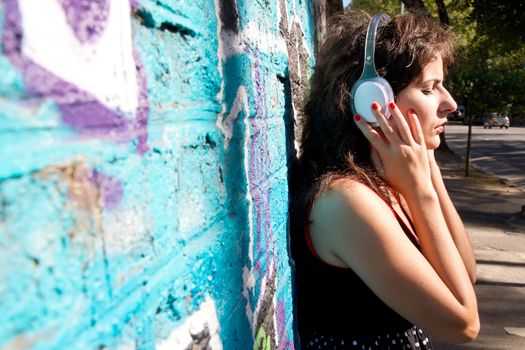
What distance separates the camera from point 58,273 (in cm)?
52

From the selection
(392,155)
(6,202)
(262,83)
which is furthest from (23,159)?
(392,155)

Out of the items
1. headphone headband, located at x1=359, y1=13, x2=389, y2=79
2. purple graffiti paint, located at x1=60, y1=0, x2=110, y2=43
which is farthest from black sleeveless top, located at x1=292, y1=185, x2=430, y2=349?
purple graffiti paint, located at x1=60, y1=0, x2=110, y2=43

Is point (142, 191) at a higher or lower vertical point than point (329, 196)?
higher

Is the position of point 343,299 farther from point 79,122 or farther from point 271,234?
point 79,122

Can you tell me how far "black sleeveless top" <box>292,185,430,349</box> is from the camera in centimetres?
154

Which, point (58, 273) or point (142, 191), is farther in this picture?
point (142, 191)

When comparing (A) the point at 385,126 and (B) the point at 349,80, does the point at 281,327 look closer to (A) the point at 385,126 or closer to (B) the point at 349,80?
(A) the point at 385,126

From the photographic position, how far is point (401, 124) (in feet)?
5.19

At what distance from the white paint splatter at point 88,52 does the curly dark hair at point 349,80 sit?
3.17ft

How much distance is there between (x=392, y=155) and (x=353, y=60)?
0.38 metres

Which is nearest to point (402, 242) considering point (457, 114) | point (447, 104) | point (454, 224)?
point (447, 104)

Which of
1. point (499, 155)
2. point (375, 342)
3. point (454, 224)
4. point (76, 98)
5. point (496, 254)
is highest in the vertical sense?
point (76, 98)

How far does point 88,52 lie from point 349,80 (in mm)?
1288

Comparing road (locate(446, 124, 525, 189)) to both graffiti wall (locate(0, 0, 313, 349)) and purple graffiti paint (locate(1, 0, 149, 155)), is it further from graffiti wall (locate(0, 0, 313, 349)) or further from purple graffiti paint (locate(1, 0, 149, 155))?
purple graffiti paint (locate(1, 0, 149, 155))
